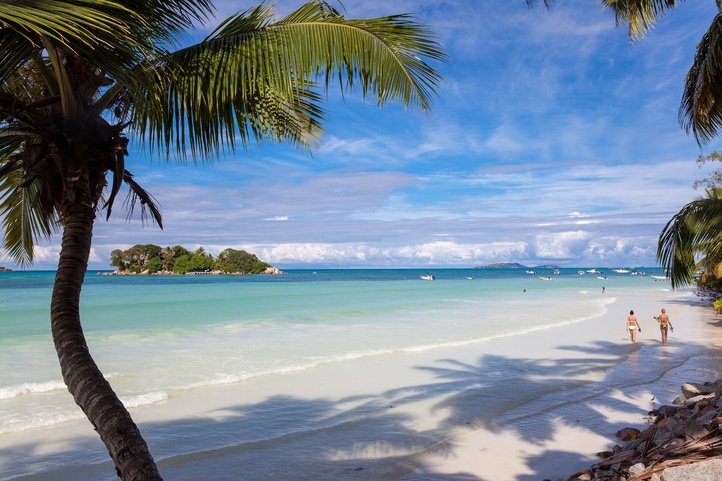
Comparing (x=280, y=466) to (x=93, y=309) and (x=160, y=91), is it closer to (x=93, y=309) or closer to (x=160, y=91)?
(x=160, y=91)

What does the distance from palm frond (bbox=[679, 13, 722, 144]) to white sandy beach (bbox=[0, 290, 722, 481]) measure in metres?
4.21

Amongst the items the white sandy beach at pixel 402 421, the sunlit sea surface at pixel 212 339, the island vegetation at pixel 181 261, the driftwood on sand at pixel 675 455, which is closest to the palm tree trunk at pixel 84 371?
the driftwood on sand at pixel 675 455

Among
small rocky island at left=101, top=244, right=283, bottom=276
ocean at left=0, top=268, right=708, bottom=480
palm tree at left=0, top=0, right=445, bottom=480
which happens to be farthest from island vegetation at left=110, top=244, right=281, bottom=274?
palm tree at left=0, top=0, right=445, bottom=480

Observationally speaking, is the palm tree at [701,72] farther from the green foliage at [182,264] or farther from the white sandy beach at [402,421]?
the green foliage at [182,264]

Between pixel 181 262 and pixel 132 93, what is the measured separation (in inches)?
4557

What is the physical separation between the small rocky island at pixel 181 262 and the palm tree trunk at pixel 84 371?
9837cm

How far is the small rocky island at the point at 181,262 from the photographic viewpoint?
3967 inches

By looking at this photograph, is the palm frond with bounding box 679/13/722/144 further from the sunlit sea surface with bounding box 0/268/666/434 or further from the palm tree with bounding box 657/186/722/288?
the sunlit sea surface with bounding box 0/268/666/434

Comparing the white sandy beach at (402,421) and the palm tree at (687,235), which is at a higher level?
the palm tree at (687,235)

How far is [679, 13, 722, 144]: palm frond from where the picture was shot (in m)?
5.79

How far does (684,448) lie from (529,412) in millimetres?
4425

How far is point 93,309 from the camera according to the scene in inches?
1085

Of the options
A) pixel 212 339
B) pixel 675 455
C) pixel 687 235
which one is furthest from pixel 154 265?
pixel 675 455

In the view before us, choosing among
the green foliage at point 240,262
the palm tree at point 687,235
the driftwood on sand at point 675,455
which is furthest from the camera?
the green foliage at point 240,262
